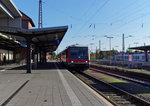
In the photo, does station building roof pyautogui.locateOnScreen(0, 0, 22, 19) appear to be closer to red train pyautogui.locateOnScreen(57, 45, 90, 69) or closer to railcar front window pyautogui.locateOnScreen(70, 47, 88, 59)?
red train pyautogui.locateOnScreen(57, 45, 90, 69)

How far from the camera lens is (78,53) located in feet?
62.1

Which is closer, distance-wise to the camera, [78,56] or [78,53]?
[78,56]

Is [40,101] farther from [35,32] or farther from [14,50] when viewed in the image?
[14,50]

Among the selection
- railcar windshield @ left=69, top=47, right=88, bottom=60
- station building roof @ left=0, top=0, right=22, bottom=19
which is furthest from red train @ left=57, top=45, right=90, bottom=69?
station building roof @ left=0, top=0, right=22, bottom=19

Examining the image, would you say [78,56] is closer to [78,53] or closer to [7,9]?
[78,53]

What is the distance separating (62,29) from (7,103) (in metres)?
10.5

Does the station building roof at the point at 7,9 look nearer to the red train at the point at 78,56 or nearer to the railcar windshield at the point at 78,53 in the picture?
the red train at the point at 78,56

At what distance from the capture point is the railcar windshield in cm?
1875

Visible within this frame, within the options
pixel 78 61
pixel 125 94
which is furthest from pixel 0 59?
pixel 125 94

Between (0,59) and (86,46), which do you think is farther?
(0,59)

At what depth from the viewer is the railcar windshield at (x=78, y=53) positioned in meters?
18.8

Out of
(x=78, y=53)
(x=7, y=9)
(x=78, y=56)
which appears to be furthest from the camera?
(x=7, y=9)

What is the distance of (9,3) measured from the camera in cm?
1991

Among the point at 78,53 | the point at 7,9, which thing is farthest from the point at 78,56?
the point at 7,9
